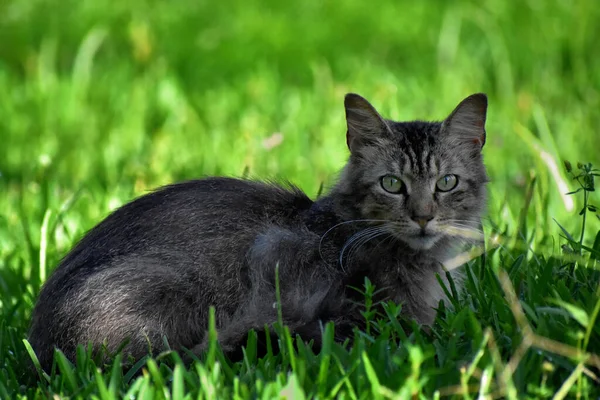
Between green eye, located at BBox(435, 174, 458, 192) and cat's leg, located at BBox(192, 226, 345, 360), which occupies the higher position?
green eye, located at BBox(435, 174, 458, 192)

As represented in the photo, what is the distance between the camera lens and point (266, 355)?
2.82 m

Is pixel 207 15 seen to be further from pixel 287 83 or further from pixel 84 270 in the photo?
pixel 84 270

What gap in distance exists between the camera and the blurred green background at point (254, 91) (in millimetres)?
4809

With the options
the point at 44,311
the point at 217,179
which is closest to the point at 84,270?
the point at 44,311

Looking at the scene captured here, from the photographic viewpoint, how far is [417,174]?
10.9ft

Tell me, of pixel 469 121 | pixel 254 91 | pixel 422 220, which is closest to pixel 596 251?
pixel 422 220

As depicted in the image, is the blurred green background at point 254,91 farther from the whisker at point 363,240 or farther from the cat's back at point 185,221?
the whisker at point 363,240

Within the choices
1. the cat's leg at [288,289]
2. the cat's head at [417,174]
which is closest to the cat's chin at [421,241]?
the cat's head at [417,174]

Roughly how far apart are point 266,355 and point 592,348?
Answer: 93 cm

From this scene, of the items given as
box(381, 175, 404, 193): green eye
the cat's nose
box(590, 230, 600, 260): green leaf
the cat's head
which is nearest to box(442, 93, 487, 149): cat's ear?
the cat's head

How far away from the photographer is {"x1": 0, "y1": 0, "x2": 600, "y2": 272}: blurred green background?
15.8 ft

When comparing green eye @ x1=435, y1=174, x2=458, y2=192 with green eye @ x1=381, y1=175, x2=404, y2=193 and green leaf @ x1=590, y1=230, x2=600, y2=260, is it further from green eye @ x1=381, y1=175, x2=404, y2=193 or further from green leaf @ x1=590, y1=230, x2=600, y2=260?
green leaf @ x1=590, y1=230, x2=600, y2=260

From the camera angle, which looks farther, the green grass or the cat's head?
the cat's head

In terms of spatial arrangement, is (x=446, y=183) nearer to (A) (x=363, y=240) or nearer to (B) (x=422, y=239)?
(B) (x=422, y=239)
